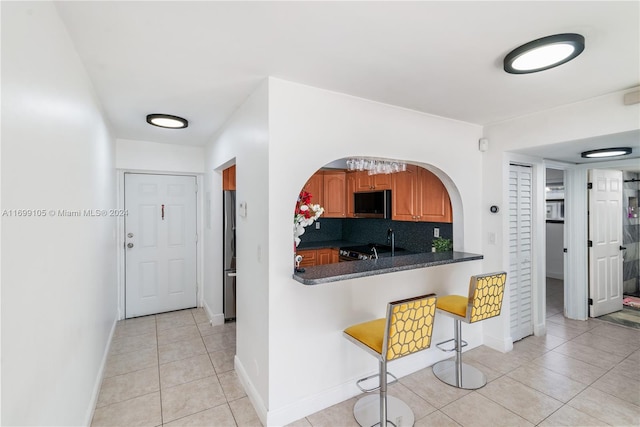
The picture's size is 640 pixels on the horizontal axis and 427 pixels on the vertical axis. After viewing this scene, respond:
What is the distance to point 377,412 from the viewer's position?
2.24 metres

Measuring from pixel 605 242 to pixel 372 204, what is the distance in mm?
3166

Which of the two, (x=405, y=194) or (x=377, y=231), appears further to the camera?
(x=377, y=231)

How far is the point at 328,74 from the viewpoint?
205 cm

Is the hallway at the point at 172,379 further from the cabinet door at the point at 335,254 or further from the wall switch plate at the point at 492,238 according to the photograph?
the wall switch plate at the point at 492,238

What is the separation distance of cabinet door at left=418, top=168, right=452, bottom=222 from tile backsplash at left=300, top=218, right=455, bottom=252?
34 cm

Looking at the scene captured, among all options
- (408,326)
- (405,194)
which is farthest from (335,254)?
(408,326)

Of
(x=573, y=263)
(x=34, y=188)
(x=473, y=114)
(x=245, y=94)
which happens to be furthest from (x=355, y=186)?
(x=34, y=188)

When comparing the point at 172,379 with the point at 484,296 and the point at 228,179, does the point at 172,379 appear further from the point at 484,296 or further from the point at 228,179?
the point at 484,296

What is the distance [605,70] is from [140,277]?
17.0 ft

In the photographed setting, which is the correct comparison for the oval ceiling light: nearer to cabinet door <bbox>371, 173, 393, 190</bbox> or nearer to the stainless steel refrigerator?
the stainless steel refrigerator

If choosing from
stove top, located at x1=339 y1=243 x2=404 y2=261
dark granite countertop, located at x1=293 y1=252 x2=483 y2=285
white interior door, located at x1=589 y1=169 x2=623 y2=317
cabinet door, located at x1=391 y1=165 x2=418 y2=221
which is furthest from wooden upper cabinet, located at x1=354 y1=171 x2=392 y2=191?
white interior door, located at x1=589 y1=169 x2=623 y2=317

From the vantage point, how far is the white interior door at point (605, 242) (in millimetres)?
4035

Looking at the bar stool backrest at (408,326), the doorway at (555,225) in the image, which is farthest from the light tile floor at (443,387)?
the doorway at (555,225)

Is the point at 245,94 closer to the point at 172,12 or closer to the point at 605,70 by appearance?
the point at 172,12
